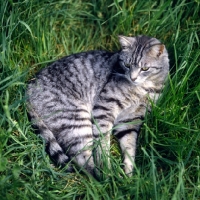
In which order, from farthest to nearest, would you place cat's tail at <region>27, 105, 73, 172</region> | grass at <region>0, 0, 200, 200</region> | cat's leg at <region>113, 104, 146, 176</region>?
cat's leg at <region>113, 104, 146, 176</region>
cat's tail at <region>27, 105, 73, 172</region>
grass at <region>0, 0, 200, 200</region>

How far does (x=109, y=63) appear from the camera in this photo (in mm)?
3678

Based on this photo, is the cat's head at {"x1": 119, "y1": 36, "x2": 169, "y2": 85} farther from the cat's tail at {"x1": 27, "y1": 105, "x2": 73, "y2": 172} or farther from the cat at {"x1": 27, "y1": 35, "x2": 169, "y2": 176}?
the cat's tail at {"x1": 27, "y1": 105, "x2": 73, "y2": 172}

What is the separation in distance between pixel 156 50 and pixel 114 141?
0.97 metres

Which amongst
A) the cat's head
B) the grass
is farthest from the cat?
the grass

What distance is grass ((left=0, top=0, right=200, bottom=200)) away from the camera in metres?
Answer: 2.88

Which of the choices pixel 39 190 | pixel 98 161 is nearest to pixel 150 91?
pixel 98 161

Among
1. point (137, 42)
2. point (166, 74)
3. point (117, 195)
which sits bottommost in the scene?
point (117, 195)

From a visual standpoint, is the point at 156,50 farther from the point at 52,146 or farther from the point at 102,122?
the point at 52,146

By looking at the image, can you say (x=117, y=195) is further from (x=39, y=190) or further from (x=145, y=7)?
(x=145, y=7)

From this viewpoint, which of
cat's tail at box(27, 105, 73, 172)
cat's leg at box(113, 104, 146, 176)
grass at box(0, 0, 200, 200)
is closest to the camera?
grass at box(0, 0, 200, 200)

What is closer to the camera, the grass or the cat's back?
the grass

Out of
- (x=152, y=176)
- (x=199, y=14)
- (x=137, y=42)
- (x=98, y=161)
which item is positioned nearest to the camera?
(x=152, y=176)

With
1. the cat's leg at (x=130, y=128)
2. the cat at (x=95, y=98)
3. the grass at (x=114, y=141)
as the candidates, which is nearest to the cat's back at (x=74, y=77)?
the cat at (x=95, y=98)

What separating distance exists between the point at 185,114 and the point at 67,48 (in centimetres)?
162
